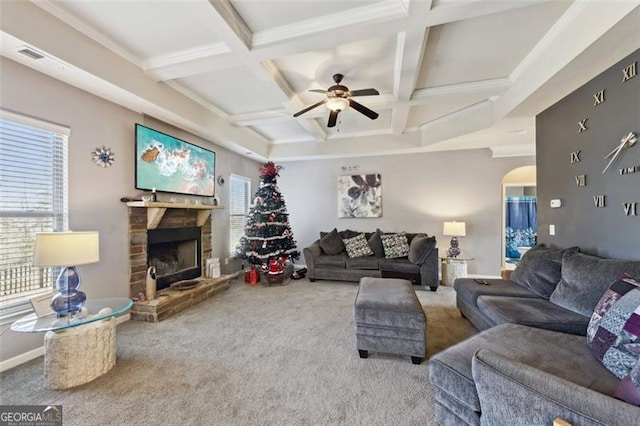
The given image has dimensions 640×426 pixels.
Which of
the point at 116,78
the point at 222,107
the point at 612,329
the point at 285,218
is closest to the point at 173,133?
the point at 222,107

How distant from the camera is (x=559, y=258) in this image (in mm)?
2588

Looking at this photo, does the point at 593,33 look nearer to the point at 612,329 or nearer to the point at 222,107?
the point at 612,329

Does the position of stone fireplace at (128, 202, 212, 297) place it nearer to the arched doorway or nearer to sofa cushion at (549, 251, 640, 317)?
sofa cushion at (549, 251, 640, 317)

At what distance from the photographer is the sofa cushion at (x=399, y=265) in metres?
4.55

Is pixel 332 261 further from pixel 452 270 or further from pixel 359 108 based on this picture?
pixel 359 108

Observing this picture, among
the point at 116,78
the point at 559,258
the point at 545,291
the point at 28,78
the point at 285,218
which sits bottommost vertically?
the point at 545,291

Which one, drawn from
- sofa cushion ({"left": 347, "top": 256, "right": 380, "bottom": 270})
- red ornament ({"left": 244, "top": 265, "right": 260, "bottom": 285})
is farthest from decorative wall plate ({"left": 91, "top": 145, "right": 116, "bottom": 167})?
sofa cushion ({"left": 347, "top": 256, "right": 380, "bottom": 270})

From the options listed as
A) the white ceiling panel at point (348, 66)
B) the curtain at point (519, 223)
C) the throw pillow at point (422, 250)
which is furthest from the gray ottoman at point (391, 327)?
the curtain at point (519, 223)

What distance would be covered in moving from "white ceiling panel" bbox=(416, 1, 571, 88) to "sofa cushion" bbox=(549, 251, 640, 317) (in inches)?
83.5

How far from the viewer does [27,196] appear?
238cm

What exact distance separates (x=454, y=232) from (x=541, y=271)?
2215 mm

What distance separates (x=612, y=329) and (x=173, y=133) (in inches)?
201

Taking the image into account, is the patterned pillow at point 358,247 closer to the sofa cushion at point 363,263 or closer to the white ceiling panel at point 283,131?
the sofa cushion at point 363,263

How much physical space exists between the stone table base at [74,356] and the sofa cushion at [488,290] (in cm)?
354
